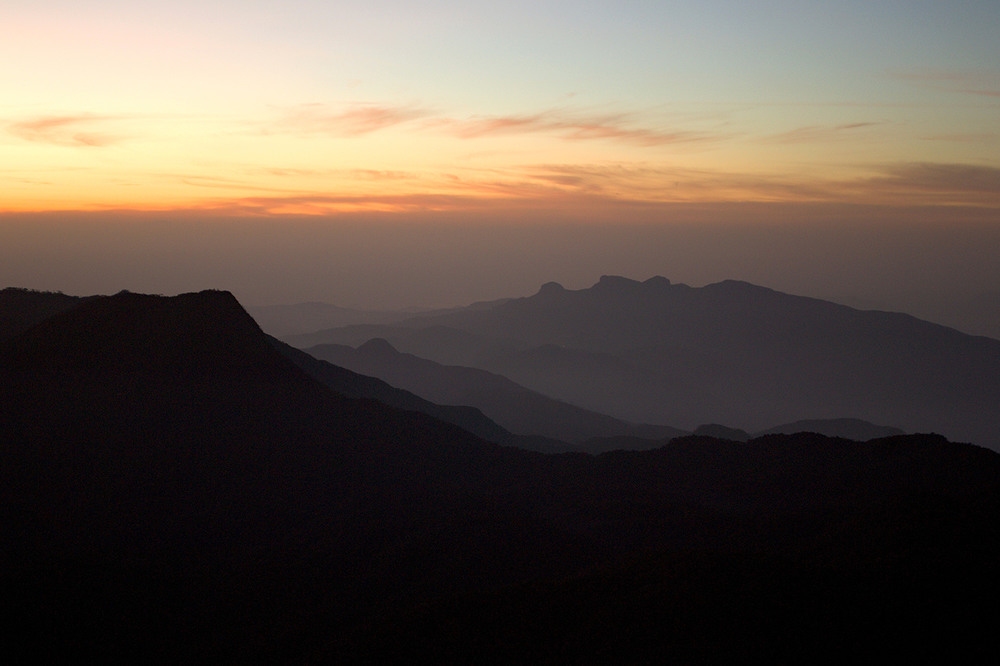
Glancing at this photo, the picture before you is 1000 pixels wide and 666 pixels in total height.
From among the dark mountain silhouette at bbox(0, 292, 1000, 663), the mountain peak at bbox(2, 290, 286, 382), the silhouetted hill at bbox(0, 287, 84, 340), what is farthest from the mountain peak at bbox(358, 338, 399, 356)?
the mountain peak at bbox(2, 290, 286, 382)

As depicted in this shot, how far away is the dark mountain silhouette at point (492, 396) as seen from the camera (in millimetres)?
140750

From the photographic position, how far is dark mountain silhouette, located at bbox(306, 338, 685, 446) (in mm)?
140750

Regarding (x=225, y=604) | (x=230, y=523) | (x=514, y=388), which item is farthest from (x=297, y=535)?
(x=514, y=388)

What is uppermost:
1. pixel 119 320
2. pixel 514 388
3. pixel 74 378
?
pixel 119 320

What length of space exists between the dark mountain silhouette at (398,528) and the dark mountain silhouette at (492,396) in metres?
76.8

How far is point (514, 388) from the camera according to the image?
178 metres

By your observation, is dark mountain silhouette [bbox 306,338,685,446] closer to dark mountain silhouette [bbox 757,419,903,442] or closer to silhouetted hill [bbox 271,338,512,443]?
dark mountain silhouette [bbox 757,419,903,442]

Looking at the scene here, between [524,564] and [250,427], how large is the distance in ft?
81.4

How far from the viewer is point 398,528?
4344 centimetres

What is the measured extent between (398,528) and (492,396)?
113537mm

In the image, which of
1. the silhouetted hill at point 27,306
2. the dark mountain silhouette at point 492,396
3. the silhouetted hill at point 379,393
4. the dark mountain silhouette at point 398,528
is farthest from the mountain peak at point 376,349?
the dark mountain silhouette at point 398,528

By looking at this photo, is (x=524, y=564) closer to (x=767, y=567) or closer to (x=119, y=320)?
(x=767, y=567)

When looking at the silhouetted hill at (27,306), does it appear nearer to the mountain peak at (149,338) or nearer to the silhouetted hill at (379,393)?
the mountain peak at (149,338)

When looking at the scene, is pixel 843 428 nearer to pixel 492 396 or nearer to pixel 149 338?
pixel 492 396
